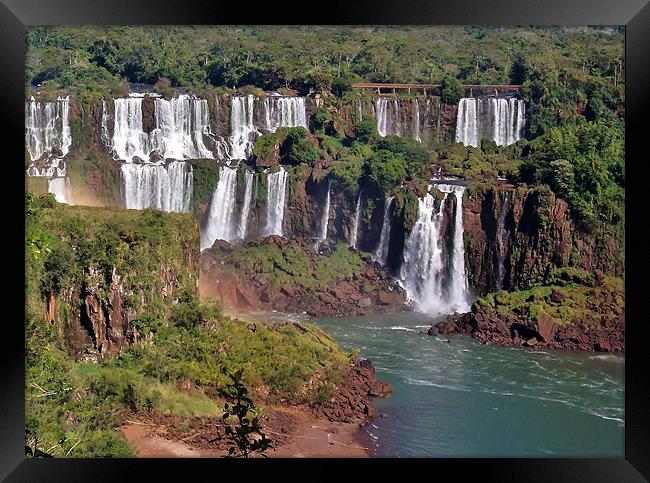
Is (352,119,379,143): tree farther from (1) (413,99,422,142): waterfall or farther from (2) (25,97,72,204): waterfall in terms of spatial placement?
(2) (25,97,72,204): waterfall

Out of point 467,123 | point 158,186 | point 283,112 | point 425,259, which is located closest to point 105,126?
point 158,186

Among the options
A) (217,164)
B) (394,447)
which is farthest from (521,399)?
(217,164)

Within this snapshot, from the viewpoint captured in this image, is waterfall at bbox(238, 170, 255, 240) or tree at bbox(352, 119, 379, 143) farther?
tree at bbox(352, 119, 379, 143)

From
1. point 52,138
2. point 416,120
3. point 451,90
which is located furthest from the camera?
point 451,90

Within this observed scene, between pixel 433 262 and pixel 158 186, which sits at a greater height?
pixel 158 186

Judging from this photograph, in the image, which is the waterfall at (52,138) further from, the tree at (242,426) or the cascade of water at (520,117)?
the cascade of water at (520,117)

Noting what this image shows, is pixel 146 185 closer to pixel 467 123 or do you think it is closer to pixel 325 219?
pixel 325 219

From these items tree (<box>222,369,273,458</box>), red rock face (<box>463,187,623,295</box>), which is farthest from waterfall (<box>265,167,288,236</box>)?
tree (<box>222,369,273,458</box>)

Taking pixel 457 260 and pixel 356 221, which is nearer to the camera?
pixel 457 260
